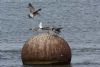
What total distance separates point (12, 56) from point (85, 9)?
990 inches

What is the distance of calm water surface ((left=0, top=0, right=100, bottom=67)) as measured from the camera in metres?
25.4

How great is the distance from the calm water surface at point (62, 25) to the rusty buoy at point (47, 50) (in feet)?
1.84

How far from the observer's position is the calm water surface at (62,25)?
2543 centimetres

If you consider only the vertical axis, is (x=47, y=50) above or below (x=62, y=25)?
above

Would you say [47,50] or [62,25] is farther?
[62,25]

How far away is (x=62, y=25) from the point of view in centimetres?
3838

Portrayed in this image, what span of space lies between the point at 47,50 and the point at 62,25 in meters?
16.0

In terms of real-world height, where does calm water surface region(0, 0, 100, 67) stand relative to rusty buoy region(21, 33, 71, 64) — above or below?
below

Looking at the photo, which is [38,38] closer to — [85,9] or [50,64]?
[50,64]

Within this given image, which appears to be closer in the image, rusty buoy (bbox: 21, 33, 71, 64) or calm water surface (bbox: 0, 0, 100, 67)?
rusty buoy (bbox: 21, 33, 71, 64)

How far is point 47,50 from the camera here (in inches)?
883

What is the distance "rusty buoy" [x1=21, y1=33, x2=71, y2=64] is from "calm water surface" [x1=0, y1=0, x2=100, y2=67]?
56 cm

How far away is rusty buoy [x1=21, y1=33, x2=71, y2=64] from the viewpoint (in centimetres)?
2246

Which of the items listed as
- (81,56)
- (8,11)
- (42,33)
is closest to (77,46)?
(81,56)
